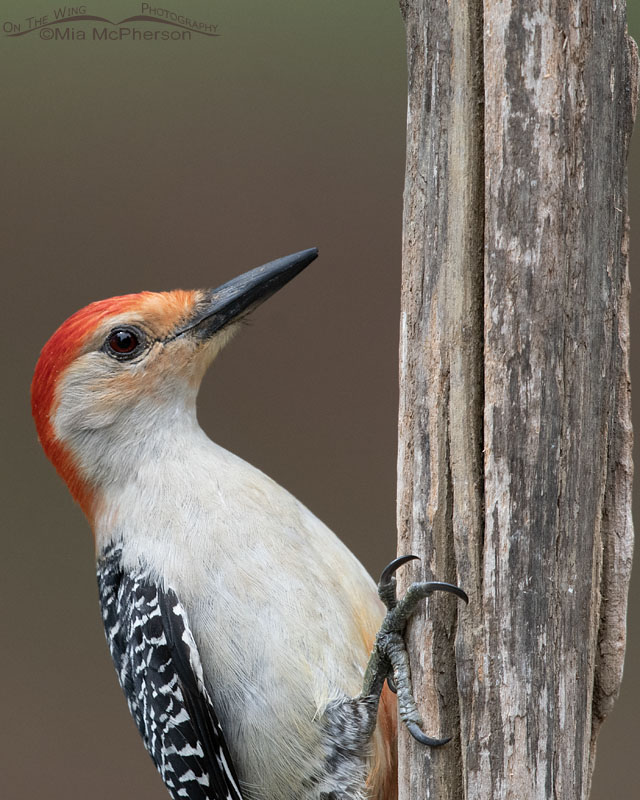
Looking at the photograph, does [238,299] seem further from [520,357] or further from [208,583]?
[520,357]

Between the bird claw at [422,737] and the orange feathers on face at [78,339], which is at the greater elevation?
the orange feathers on face at [78,339]

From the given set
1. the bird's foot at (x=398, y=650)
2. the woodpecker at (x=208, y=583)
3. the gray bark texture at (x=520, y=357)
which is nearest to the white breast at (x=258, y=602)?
the woodpecker at (x=208, y=583)

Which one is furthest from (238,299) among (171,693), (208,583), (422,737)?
(422,737)

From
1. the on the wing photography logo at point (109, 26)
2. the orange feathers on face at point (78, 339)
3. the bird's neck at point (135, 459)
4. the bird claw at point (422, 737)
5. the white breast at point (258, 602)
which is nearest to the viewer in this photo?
the bird claw at point (422, 737)

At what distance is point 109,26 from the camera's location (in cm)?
366

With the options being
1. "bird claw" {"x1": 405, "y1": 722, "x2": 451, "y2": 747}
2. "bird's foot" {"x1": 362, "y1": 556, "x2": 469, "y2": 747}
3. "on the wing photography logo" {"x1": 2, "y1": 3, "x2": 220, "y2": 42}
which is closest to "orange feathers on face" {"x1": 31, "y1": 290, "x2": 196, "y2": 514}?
"bird's foot" {"x1": 362, "y1": 556, "x2": 469, "y2": 747}

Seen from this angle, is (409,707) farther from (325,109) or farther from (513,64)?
(325,109)

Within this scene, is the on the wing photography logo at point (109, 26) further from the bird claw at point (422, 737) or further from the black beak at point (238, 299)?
the bird claw at point (422, 737)

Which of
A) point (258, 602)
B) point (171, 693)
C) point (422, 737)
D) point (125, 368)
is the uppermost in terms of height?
point (125, 368)

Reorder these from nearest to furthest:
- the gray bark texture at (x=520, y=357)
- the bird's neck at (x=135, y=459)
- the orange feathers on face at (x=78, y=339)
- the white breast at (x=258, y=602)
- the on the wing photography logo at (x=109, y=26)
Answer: the gray bark texture at (x=520, y=357), the white breast at (x=258, y=602), the bird's neck at (x=135, y=459), the orange feathers on face at (x=78, y=339), the on the wing photography logo at (x=109, y=26)

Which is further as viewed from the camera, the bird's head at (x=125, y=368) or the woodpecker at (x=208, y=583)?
the bird's head at (x=125, y=368)

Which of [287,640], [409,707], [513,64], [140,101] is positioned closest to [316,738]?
[287,640]

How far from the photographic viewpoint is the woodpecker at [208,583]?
7.10 feet

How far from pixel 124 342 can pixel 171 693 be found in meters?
0.82
